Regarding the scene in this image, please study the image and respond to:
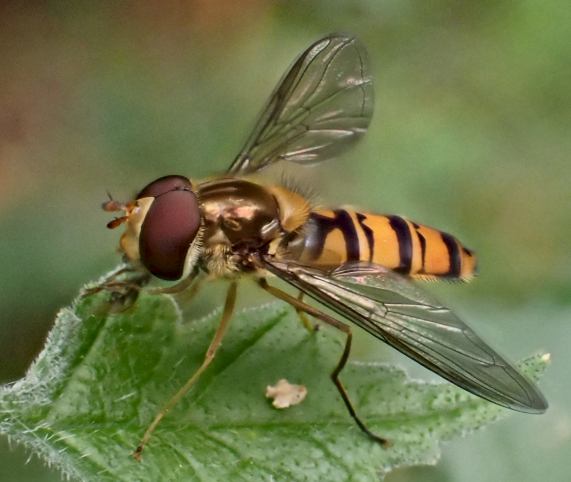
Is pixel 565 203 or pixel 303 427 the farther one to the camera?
pixel 565 203

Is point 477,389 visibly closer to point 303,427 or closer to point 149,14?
point 303,427

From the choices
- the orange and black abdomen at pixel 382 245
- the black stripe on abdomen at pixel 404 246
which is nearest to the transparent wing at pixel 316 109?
the orange and black abdomen at pixel 382 245

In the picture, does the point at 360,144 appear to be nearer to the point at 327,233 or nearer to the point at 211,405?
the point at 327,233

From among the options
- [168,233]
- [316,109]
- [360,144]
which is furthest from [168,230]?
[360,144]

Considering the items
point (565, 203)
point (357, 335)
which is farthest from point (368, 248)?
point (565, 203)

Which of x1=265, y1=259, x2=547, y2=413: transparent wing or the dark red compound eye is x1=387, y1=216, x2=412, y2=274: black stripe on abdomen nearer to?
x1=265, y1=259, x2=547, y2=413: transparent wing

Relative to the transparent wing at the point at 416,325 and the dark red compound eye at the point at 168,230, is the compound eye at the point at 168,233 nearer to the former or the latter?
the dark red compound eye at the point at 168,230

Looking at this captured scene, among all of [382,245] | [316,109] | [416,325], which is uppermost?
[316,109]
